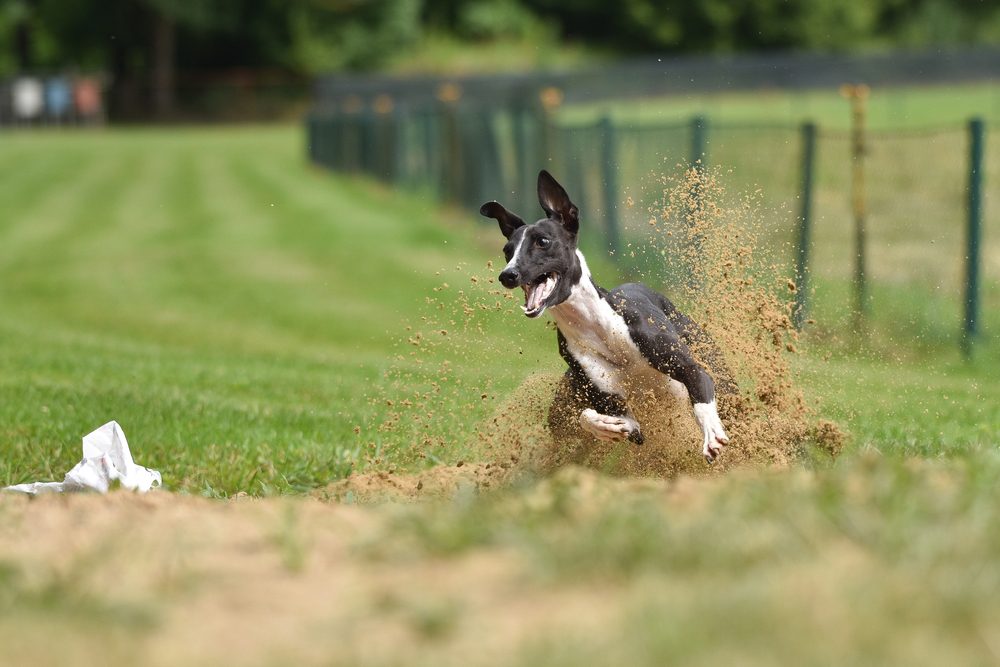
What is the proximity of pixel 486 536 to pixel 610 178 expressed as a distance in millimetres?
11839

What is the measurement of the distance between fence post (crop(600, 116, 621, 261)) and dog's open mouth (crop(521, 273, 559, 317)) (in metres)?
8.73

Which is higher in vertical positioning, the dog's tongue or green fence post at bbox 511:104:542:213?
the dog's tongue

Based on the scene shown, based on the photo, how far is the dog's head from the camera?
6.51 m

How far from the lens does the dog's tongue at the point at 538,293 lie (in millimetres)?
6547

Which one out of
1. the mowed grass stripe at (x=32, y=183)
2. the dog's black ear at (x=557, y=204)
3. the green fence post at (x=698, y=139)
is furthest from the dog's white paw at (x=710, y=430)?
the mowed grass stripe at (x=32, y=183)

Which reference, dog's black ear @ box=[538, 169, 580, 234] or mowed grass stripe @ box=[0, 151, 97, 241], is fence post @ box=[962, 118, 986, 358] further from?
mowed grass stripe @ box=[0, 151, 97, 241]

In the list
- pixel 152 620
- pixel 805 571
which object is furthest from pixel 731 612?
pixel 152 620

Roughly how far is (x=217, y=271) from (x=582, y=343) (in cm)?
1360

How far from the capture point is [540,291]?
21.6 feet

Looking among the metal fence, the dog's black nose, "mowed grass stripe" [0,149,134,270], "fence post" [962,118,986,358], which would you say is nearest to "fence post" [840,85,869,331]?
the metal fence

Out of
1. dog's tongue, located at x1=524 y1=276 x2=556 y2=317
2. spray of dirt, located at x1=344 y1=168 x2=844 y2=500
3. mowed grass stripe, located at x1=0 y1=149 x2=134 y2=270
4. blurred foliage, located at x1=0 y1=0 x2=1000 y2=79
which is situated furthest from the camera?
blurred foliage, located at x1=0 y1=0 x2=1000 y2=79

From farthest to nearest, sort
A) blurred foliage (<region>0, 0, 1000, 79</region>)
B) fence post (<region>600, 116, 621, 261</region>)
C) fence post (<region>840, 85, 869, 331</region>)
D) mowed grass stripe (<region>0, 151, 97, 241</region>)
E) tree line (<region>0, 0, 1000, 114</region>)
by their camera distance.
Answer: blurred foliage (<region>0, 0, 1000, 79</region>)
tree line (<region>0, 0, 1000, 114</region>)
mowed grass stripe (<region>0, 151, 97, 241</region>)
fence post (<region>600, 116, 621, 261</region>)
fence post (<region>840, 85, 869, 331</region>)

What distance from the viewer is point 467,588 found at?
3918 mm

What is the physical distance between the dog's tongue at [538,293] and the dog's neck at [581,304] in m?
0.15
